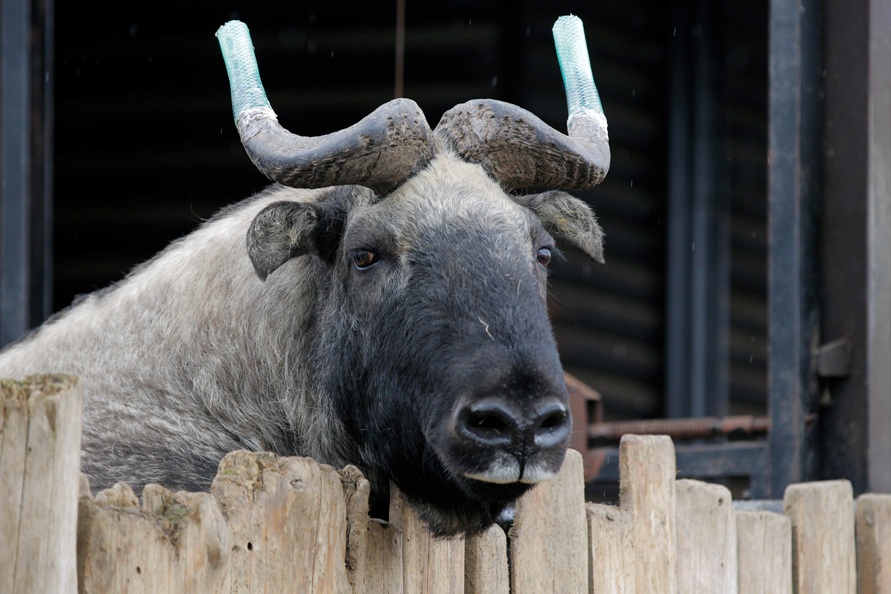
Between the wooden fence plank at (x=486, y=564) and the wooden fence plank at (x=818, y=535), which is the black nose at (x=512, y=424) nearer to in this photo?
the wooden fence plank at (x=486, y=564)

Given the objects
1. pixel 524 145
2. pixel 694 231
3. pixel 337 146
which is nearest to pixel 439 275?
pixel 337 146

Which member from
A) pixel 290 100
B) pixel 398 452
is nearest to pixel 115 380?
pixel 398 452

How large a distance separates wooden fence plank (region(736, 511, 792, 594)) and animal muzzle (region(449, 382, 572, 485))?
1080 mm

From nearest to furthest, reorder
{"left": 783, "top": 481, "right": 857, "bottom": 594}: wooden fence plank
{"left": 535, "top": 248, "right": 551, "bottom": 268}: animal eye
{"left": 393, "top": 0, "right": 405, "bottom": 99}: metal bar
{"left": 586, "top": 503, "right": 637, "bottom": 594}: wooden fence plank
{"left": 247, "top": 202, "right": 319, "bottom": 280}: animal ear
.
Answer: {"left": 586, "top": 503, "right": 637, "bottom": 594}: wooden fence plank, {"left": 247, "top": 202, "right": 319, "bottom": 280}: animal ear, {"left": 535, "top": 248, "right": 551, "bottom": 268}: animal eye, {"left": 783, "top": 481, "right": 857, "bottom": 594}: wooden fence plank, {"left": 393, "top": 0, "right": 405, "bottom": 99}: metal bar

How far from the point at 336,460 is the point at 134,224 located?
7888 mm

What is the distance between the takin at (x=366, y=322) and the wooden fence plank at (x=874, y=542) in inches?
50.7

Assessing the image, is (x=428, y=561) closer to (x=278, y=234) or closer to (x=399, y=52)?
(x=278, y=234)

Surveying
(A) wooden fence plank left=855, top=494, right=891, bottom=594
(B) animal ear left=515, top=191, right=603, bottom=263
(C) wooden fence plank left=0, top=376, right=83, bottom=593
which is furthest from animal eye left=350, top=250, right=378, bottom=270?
(A) wooden fence plank left=855, top=494, right=891, bottom=594

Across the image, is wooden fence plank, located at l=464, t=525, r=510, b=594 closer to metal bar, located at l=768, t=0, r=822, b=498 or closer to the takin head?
the takin head

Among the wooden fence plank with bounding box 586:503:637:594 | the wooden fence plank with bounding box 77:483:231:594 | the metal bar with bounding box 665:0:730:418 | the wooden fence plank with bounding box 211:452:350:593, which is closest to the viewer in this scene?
the wooden fence plank with bounding box 77:483:231:594

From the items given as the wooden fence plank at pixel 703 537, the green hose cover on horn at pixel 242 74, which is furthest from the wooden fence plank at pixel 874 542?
the green hose cover on horn at pixel 242 74

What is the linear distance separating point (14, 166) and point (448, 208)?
3458mm

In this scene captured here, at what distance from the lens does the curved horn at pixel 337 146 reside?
3426 mm

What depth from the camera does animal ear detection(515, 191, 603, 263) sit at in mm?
4020
